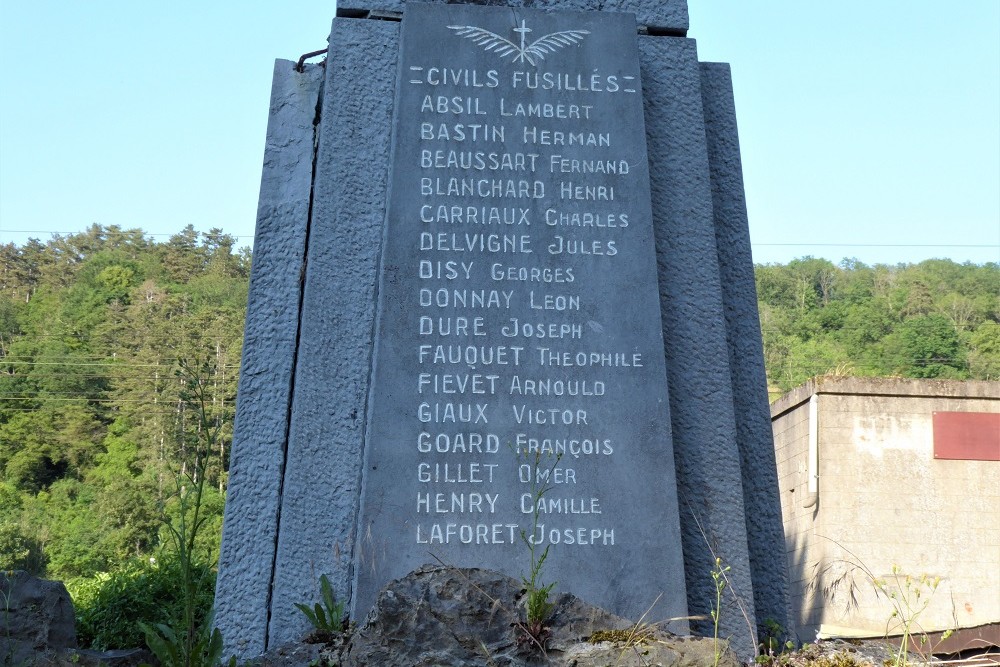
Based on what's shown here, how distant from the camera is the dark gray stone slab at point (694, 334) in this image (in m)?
3.85

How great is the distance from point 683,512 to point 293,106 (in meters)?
2.32

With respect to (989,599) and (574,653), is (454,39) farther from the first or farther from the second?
(989,599)

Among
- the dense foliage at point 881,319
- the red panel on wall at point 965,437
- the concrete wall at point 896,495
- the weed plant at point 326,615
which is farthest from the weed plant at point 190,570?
the dense foliage at point 881,319

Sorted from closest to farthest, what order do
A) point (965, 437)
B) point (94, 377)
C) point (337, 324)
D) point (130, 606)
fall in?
point (337, 324)
point (130, 606)
point (965, 437)
point (94, 377)

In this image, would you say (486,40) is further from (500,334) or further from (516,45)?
(500,334)

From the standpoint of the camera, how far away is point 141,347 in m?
52.2

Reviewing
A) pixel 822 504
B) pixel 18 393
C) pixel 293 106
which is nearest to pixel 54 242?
pixel 18 393

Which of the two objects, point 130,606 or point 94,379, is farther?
point 94,379

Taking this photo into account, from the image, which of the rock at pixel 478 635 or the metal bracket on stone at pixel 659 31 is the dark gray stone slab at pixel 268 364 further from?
the metal bracket on stone at pixel 659 31

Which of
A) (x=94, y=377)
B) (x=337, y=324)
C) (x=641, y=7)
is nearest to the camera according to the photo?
(x=337, y=324)

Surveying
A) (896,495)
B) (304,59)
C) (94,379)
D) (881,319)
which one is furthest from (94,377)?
(304,59)

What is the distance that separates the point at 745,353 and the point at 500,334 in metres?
1.16

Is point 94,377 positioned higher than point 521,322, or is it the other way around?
point 94,377

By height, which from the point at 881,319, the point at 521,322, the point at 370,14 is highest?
the point at 881,319
